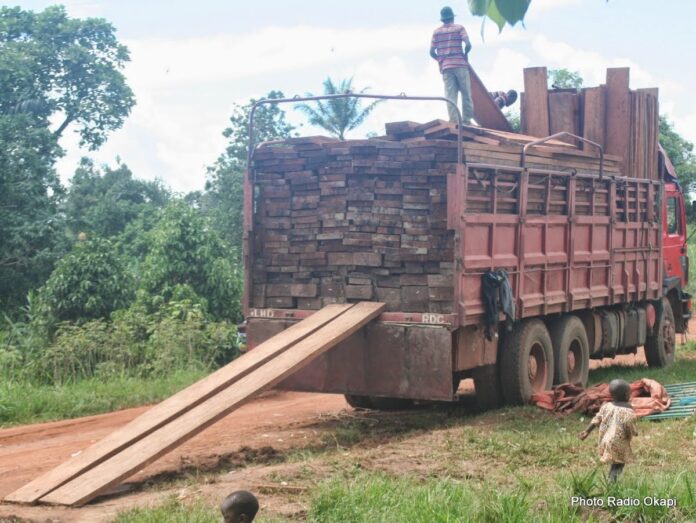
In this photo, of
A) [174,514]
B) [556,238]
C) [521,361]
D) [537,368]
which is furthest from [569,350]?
[174,514]

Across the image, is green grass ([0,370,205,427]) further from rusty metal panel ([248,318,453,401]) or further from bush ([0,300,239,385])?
rusty metal panel ([248,318,453,401])

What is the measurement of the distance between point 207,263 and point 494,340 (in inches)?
307

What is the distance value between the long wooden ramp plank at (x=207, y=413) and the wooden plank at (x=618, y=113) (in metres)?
5.43

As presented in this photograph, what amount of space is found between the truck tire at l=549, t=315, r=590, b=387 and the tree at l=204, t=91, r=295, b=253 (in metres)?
16.6

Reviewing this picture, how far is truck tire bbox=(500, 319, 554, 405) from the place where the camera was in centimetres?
960

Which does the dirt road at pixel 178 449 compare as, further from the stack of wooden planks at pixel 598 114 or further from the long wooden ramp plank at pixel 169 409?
the stack of wooden planks at pixel 598 114

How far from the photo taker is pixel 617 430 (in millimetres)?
6000

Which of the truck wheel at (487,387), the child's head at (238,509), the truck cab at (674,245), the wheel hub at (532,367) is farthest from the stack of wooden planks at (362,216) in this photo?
the truck cab at (674,245)

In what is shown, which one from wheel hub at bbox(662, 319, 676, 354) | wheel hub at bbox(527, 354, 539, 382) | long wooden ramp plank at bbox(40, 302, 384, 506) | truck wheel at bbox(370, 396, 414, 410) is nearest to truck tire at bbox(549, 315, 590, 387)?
wheel hub at bbox(527, 354, 539, 382)

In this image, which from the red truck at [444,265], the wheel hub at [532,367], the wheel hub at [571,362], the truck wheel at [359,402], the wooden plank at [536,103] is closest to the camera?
the red truck at [444,265]

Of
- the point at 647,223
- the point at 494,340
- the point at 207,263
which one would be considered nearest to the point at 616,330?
the point at 647,223

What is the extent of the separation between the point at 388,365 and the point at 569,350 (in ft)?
10.1

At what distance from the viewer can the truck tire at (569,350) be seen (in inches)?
416

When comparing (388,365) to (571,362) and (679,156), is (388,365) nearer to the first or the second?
(571,362)
